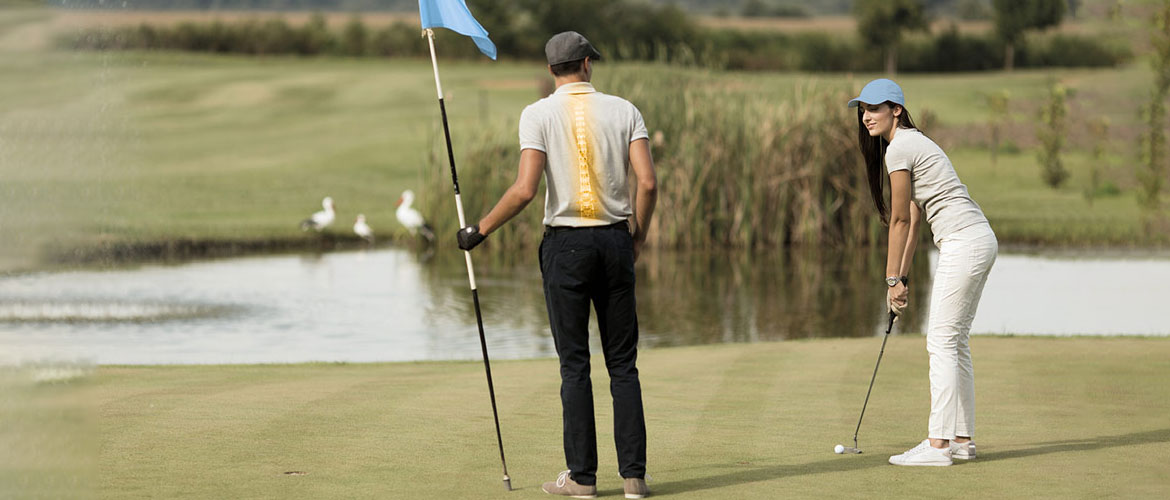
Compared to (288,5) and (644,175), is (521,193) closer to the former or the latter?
(644,175)

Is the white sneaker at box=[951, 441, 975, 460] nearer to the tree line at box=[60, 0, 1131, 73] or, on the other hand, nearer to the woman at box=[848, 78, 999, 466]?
the woman at box=[848, 78, 999, 466]

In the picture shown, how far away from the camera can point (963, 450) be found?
262 inches

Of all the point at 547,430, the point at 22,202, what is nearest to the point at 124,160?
the point at 22,202

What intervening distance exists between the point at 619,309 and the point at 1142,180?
20.2m

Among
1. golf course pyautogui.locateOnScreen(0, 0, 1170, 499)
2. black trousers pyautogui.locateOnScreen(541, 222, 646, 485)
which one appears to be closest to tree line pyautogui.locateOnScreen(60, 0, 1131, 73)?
golf course pyautogui.locateOnScreen(0, 0, 1170, 499)

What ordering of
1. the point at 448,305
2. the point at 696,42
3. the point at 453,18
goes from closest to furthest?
the point at 453,18
the point at 448,305
the point at 696,42

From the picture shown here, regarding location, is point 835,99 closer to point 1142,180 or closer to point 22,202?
point 1142,180

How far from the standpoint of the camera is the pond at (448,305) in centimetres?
1346

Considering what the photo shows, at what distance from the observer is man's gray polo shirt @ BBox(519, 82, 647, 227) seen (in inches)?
229

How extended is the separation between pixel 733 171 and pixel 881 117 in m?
15.5

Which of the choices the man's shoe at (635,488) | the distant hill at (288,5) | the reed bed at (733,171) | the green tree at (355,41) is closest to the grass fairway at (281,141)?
the reed bed at (733,171)

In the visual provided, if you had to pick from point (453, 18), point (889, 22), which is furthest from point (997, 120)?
point (453, 18)

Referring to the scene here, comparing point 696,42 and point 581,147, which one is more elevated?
point 581,147

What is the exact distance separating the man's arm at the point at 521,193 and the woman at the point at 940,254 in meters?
1.66
